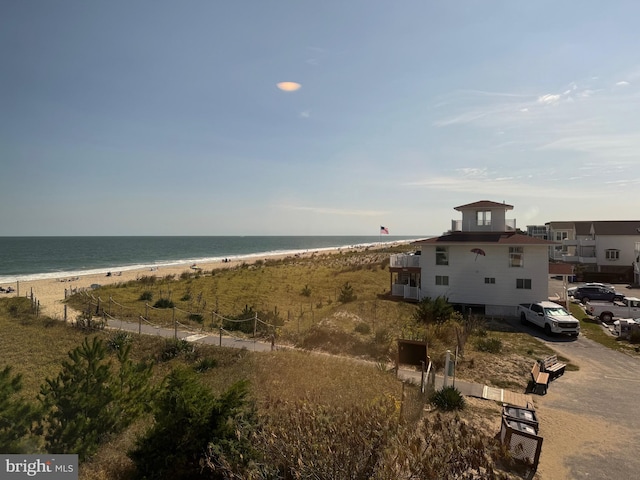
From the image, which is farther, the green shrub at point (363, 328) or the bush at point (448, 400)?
the green shrub at point (363, 328)

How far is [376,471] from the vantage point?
4.64m

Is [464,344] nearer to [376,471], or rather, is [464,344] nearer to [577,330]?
[577,330]

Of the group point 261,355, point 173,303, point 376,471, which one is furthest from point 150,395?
point 173,303

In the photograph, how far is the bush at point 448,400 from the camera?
10625mm

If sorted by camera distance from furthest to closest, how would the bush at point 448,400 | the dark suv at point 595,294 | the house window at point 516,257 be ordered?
the dark suv at point 595,294 → the house window at point 516,257 → the bush at point 448,400

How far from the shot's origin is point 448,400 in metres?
10.7


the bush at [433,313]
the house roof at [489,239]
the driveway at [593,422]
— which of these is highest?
the house roof at [489,239]

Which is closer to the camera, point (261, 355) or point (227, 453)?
point (227, 453)

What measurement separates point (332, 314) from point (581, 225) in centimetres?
4748

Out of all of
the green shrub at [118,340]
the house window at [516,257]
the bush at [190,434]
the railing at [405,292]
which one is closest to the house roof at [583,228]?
the house window at [516,257]

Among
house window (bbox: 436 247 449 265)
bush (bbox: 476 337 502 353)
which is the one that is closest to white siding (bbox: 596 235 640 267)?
house window (bbox: 436 247 449 265)

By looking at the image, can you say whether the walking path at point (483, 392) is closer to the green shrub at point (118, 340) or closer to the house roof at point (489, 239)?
the green shrub at point (118, 340)

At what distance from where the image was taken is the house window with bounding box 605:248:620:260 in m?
47.2

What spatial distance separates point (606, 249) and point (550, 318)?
3645 cm
